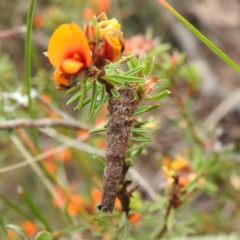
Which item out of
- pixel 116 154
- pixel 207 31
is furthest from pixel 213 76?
pixel 116 154

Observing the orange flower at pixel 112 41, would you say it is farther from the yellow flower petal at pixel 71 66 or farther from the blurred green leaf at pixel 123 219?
the blurred green leaf at pixel 123 219

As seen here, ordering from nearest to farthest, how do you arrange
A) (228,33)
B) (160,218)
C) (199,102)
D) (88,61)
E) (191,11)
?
1. (88,61)
2. (160,218)
3. (199,102)
4. (228,33)
5. (191,11)

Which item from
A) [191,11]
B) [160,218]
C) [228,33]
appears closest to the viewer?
[160,218]

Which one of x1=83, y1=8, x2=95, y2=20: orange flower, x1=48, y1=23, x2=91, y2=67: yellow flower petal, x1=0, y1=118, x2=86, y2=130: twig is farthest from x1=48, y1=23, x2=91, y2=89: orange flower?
x1=83, y1=8, x2=95, y2=20: orange flower

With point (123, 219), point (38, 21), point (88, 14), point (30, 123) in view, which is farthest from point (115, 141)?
point (38, 21)

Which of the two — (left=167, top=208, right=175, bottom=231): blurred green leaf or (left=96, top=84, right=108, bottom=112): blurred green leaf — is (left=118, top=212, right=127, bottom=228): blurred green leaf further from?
(left=96, top=84, right=108, bottom=112): blurred green leaf

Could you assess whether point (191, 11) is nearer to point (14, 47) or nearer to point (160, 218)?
point (14, 47)

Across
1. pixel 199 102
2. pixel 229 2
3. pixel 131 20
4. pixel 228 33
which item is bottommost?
pixel 199 102
